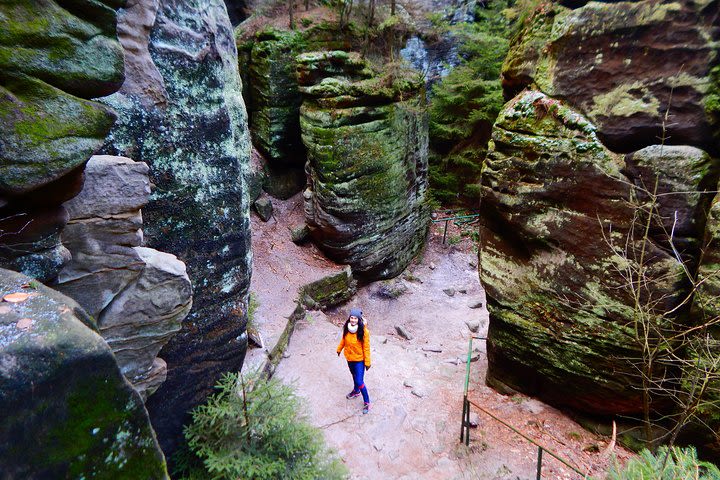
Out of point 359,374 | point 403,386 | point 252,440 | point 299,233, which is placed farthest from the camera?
point 299,233

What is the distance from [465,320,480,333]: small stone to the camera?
1103cm

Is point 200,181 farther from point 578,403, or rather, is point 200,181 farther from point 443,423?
point 578,403

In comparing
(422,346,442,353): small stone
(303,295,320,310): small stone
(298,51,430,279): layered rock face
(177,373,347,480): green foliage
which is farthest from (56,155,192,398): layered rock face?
(298,51,430,279): layered rock face

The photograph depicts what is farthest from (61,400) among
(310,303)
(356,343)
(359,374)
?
(310,303)

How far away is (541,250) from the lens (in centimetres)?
641

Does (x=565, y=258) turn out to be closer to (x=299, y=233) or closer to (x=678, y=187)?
(x=678, y=187)

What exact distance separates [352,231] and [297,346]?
393 centimetres

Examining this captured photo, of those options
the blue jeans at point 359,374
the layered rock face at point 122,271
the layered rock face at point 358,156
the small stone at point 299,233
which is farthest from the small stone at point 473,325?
the layered rock face at point 122,271

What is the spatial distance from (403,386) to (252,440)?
3866 millimetres

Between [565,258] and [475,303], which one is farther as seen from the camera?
[475,303]

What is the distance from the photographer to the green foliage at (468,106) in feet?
48.3

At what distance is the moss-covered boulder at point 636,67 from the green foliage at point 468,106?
9.08m

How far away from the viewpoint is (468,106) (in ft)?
51.5

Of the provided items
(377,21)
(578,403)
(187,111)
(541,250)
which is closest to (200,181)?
(187,111)
